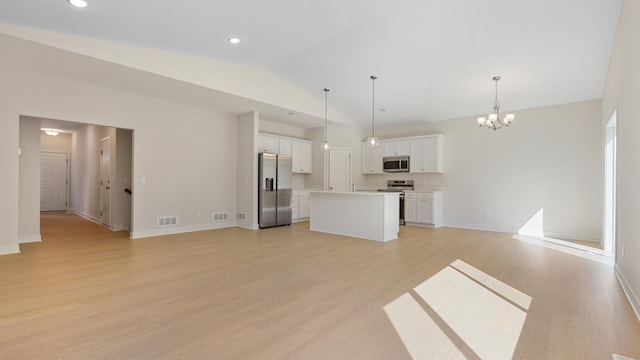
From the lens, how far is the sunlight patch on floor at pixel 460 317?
2.06 m

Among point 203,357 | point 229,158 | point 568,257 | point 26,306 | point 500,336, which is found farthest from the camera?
point 229,158

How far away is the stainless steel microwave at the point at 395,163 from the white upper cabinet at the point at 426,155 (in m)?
0.16

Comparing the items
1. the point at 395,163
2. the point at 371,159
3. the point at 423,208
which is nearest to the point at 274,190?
the point at 371,159

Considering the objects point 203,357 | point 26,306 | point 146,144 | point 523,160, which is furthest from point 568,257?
point 146,144

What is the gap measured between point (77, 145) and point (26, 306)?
8.92 m

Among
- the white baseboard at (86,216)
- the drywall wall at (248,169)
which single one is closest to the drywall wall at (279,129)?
the drywall wall at (248,169)

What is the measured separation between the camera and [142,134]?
19.7 feet

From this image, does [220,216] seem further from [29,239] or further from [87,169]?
[87,169]

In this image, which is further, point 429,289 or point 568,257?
point 568,257

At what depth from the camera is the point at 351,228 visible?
20.0 ft

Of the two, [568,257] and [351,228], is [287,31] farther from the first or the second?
[568,257]

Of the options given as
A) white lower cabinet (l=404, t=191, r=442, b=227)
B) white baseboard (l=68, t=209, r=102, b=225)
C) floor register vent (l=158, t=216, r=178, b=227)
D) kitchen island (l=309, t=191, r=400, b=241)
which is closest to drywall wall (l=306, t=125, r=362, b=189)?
white lower cabinet (l=404, t=191, r=442, b=227)

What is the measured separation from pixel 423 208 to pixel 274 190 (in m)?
3.86

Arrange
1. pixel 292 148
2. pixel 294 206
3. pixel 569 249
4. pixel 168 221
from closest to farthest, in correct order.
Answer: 1. pixel 569 249
2. pixel 168 221
3. pixel 294 206
4. pixel 292 148
